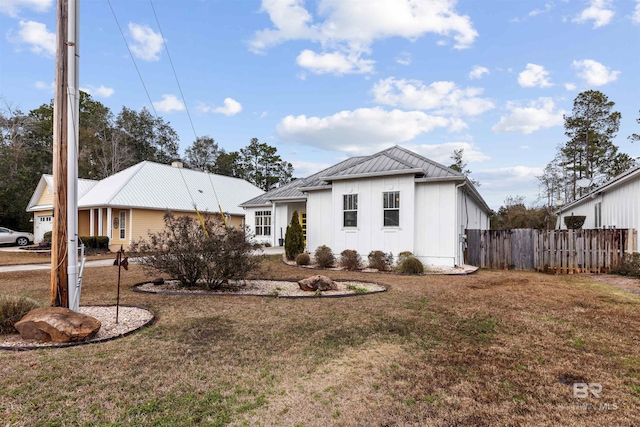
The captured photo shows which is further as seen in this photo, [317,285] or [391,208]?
[391,208]

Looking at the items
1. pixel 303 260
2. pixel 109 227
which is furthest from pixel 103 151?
pixel 303 260

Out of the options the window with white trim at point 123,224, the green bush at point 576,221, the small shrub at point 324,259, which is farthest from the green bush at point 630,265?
the window with white trim at point 123,224

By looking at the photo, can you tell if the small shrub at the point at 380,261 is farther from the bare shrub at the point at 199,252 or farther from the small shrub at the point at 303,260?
the bare shrub at the point at 199,252

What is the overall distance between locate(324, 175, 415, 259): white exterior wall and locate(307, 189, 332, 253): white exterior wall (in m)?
0.59

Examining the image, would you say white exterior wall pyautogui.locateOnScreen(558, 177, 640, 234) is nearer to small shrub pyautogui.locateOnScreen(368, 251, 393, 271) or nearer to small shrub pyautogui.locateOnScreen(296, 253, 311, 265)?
small shrub pyautogui.locateOnScreen(368, 251, 393, 271)

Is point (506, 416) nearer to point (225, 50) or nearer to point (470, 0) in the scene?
point (470, 0)

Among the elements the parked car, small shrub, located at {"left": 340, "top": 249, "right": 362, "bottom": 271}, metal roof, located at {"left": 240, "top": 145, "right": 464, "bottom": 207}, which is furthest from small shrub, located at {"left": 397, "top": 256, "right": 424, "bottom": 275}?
the parked car

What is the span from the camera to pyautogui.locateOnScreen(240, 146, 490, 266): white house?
38.0 feet

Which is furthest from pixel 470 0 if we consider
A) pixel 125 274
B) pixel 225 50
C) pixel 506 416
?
pixel 125 274

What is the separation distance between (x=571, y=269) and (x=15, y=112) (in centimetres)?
4274

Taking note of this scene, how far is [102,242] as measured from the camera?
18516mm

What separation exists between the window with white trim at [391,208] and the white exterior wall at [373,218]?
0.14 metres

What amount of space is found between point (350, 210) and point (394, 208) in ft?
5.82

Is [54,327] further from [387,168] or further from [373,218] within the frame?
[387,168]
